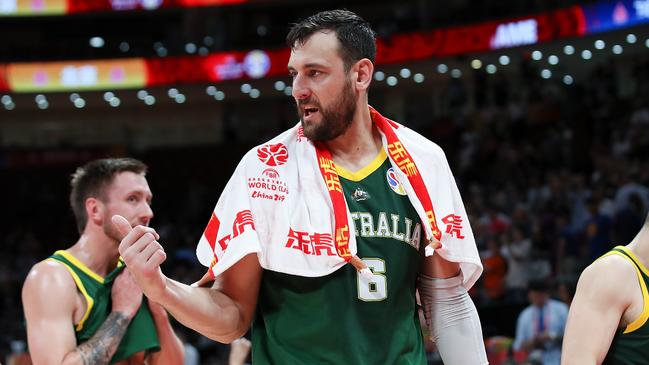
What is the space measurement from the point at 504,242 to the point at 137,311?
321 inches

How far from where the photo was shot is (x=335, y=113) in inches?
119

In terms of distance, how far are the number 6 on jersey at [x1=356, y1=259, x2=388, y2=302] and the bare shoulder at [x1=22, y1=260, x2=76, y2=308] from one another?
1721 millimetres

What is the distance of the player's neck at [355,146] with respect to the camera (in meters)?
3.13

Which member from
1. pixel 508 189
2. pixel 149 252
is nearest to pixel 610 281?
pixel 149 252

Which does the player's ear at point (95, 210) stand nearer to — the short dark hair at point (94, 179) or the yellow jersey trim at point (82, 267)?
the short dark hair at point (94, 179)

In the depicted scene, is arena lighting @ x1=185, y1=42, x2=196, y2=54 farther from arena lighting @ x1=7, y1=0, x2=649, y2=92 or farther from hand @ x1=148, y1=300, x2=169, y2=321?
hand @ x1=148, y1=300, x2=169, y2=321

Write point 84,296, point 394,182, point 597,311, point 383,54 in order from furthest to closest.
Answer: point 383,54, point 84,296, point 597,311, point 394,182

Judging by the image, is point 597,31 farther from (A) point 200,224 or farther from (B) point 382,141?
(B) point 382,141

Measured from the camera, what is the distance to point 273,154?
3037 millimetres

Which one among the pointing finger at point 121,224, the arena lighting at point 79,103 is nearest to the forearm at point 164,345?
the pointing finger at point 121,224

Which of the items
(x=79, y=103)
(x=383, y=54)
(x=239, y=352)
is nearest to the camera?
(x=239, y=352)

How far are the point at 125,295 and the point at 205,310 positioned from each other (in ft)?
5.20

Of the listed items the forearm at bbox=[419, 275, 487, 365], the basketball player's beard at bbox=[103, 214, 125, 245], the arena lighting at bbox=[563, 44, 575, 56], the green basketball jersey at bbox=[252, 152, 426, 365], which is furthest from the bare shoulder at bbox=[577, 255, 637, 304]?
the arena lighting at bbox=[563, 44, 575, 56]

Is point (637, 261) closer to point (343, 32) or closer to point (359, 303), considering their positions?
point (359, 303)
